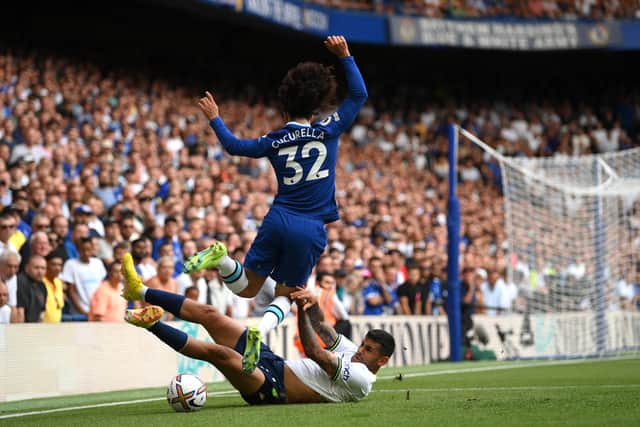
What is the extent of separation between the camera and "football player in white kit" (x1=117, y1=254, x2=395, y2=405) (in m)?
7.54

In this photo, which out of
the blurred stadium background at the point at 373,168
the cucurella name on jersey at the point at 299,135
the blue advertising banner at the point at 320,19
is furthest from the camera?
the blue advertising banner at the point at 320,19

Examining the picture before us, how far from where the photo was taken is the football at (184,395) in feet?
25.3

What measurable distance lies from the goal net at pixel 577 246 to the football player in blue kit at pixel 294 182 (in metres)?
10.1

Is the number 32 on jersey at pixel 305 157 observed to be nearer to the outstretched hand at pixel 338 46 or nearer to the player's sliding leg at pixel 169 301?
the outstretched hand at pixel 338 46

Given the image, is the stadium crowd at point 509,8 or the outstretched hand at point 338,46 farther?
the stadium crowd at point 509,8

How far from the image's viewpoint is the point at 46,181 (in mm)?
13938

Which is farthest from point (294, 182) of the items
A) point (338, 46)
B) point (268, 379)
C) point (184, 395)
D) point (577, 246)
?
point (577, 246)

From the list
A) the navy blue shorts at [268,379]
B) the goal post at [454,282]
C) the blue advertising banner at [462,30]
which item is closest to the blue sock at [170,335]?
the navy blue shorts at [268,379]

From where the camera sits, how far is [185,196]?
16891mm

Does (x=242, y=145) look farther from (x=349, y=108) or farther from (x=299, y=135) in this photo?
(x=349, y=108)

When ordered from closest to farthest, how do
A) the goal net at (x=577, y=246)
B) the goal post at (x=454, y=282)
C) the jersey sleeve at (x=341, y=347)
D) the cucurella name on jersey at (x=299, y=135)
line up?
the cucurella name on jersey at (x=299, y=135)
the jersey sleeve at (x=341, y=347)
the goal post at (x=454, y=282)
the goal net at (x=577, y=246)

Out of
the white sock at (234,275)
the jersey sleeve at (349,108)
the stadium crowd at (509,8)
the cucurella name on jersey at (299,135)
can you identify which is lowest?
the white sock at (234,275)

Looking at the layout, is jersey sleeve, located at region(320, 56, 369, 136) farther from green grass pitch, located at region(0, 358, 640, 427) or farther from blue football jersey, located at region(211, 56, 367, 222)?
green grass pitch, located at region(0, 358, 640, 427)

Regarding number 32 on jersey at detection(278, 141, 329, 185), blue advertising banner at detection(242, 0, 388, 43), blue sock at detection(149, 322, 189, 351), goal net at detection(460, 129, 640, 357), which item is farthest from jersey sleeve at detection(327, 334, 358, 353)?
blue advertising banner at detection(242, 0, 388, 43)
